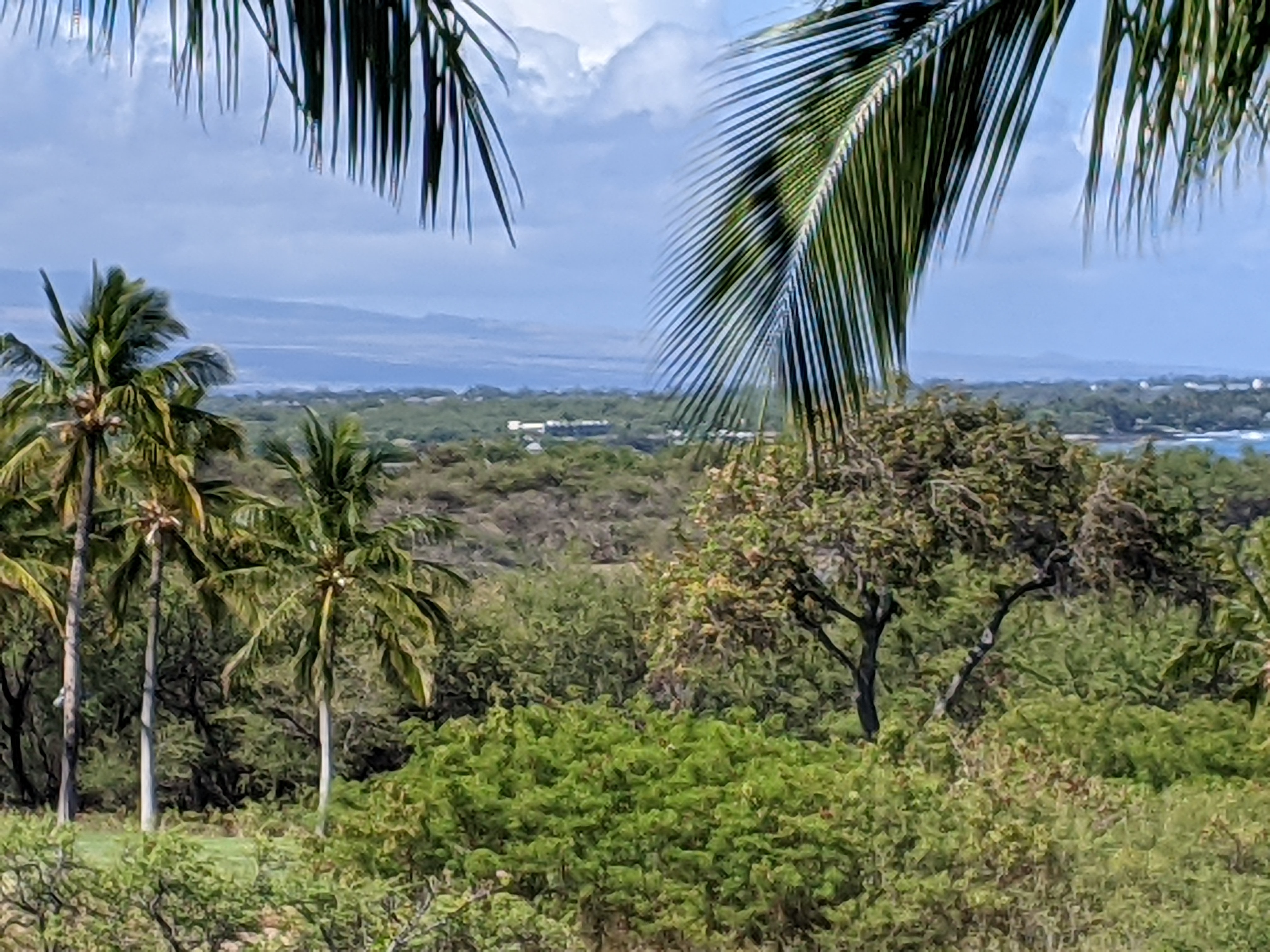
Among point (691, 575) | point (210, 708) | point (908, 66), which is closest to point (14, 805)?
point (210, 708)

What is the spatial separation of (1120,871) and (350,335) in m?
44.5

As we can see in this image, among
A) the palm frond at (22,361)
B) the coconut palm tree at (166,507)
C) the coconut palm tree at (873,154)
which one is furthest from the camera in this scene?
the coconut palm tree at (166,507)

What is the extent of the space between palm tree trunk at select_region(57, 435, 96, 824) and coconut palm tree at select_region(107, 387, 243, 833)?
1.48ft

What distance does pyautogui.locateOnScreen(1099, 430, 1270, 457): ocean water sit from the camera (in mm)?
20562

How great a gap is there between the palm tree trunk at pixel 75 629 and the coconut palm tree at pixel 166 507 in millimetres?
451

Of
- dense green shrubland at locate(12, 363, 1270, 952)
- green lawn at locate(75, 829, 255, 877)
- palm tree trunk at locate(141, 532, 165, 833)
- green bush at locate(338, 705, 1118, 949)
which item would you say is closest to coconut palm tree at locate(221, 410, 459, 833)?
dense green shrubland at locate(12, 363, 1270, 952)

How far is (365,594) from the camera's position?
21.8 metres

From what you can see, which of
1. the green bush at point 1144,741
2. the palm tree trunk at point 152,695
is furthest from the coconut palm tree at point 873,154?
the palm tree trunk at point 152,695

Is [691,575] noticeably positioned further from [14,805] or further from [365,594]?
[14,805]

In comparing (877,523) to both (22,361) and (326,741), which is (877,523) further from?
(22,361)

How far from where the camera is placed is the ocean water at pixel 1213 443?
810 inches

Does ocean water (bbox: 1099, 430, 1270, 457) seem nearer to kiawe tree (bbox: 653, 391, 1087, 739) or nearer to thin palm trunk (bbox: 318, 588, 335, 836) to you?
kiawe tree (bbox: 653, 391, 1087, 739)

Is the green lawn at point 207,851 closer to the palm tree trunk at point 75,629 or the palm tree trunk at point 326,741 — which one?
the palm tree trunk at point 326,741

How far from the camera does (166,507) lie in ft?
73.5
